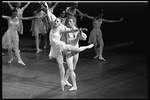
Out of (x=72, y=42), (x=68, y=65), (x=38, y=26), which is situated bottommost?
(x=38, y=26)

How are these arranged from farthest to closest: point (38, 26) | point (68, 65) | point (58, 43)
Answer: point (38, 26) → point (68, 65) → point (58, 43)

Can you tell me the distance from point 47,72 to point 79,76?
2.82 feet

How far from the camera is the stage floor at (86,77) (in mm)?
7445

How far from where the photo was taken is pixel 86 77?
28.5ft

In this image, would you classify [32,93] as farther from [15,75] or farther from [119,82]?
[119,82]

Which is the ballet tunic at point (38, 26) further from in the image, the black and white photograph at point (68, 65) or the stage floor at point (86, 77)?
the stage floor at point (86, 77)

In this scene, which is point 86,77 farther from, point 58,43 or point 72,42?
point 58,43

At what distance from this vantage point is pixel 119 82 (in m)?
8.27

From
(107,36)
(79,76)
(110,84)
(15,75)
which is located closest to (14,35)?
(15,75)

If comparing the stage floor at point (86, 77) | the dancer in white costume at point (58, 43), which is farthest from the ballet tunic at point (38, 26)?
the dancer in white costume at point (58, 43)

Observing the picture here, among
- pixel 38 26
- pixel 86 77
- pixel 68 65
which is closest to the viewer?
pixel 68 65

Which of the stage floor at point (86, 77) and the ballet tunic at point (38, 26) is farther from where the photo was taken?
the ballet tunic at point (38, 26)

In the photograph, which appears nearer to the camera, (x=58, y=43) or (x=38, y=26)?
(x=58, y=43)

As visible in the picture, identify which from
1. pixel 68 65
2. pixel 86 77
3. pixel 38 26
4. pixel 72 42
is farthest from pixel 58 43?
pixel 38 26
